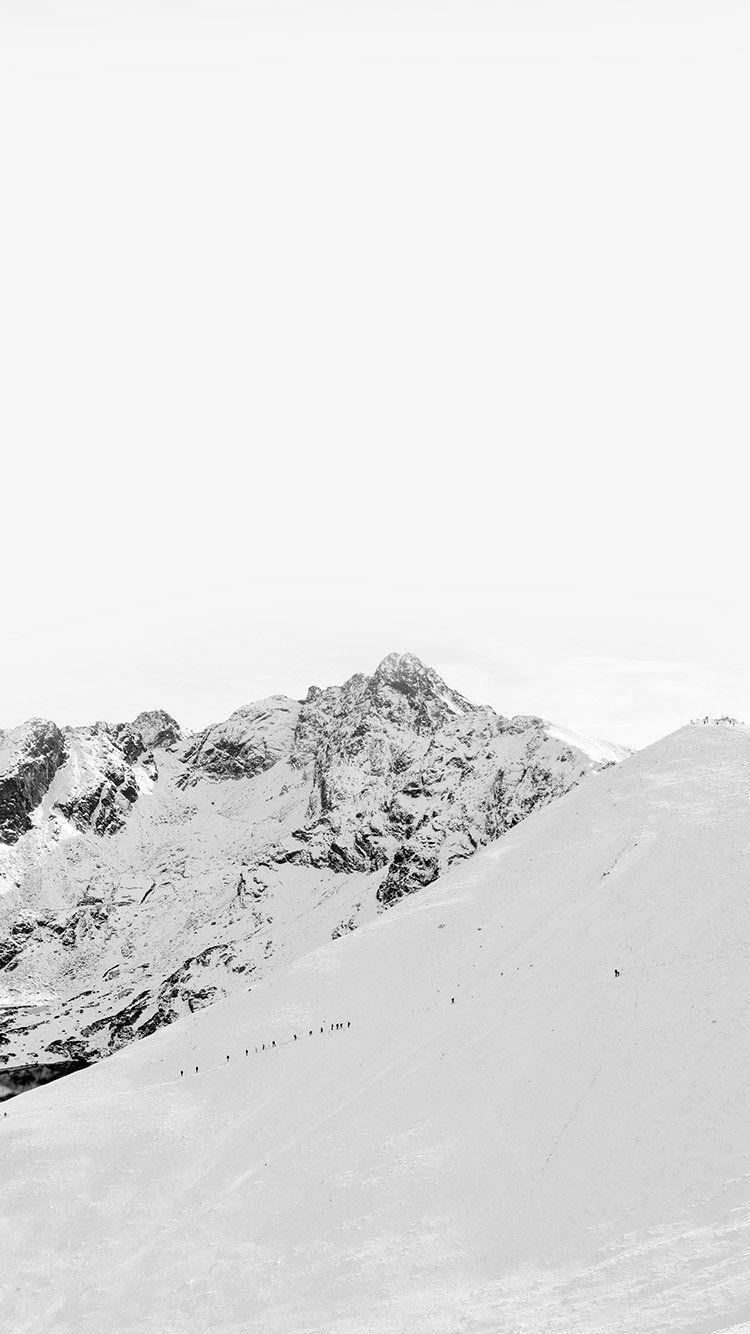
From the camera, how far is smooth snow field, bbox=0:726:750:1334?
90.7ft

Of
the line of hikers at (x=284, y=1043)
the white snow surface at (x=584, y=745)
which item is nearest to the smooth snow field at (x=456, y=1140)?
the line of hikers at (x=284, y=1043)

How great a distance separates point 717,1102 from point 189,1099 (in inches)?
1206

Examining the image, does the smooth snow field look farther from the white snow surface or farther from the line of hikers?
the white snow surface

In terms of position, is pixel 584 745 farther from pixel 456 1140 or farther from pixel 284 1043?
pixel 456 1140

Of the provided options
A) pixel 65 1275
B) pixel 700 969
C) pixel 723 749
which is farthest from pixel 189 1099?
pixel 723 749

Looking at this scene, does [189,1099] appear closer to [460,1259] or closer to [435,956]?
[435,956]

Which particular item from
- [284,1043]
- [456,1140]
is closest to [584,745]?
[284,1043]

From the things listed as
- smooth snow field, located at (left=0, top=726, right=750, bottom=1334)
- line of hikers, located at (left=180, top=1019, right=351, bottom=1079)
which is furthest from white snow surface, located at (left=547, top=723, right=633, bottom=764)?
line of hikers, located at (left=180, top=1019, right=351, bottom=1079)

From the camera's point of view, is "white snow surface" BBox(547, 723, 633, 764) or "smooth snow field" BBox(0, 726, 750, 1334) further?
"white snow surface" BBox(547, 723, 633, 764)

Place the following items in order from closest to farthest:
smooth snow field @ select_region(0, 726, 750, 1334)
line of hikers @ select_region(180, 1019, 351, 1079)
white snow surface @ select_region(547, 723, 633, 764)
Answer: smooth snow field @ select_region(0, 726, 750, 1334)
line of hikers @ select_region(180, 1019, 351, 1079)
white snow surface @ select_region(547, 723, 633, 764)

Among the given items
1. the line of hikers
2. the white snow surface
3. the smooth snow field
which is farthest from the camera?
the white snow surface

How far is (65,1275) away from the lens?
118ft

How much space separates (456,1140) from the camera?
36.1m

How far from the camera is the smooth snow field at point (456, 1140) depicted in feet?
90.7
